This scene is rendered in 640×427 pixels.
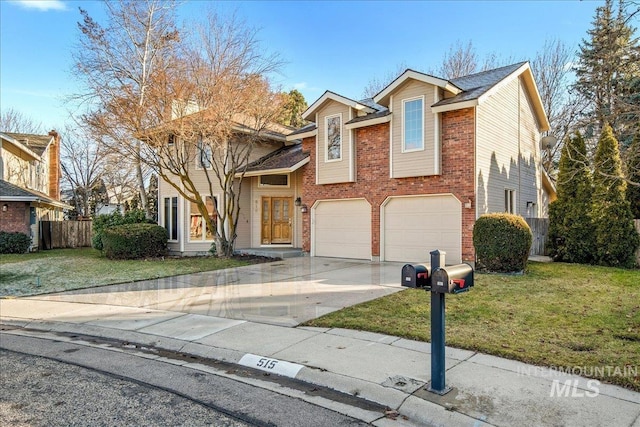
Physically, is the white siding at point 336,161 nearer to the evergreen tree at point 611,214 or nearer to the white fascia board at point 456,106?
the white fascia board at point 456,106

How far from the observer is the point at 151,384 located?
4.52 m

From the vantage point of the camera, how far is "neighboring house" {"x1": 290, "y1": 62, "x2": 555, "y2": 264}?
1261 cm

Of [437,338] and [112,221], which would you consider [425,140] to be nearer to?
[437,338]

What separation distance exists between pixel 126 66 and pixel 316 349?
1789 centimetres

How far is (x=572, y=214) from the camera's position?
13375 millimetres

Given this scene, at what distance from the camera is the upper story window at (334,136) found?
50.1 ft

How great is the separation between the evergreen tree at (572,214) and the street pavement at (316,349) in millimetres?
6461

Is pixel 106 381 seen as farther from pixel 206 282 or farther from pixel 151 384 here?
pixel 206 282

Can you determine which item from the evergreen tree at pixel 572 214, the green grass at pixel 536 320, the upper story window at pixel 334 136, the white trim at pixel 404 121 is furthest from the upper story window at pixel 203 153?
the evergreen tree at pixel 572 214

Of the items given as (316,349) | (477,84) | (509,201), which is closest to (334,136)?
(477,84)

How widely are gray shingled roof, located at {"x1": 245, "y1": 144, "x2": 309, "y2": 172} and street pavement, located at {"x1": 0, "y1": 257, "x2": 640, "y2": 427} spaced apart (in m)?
7.08

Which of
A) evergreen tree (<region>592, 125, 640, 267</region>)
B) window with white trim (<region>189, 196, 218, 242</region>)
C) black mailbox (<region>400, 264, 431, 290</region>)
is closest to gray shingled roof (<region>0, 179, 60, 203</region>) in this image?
window with white trim (<region>189, 196, 218, 242</region>)

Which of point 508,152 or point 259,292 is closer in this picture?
point 259,292

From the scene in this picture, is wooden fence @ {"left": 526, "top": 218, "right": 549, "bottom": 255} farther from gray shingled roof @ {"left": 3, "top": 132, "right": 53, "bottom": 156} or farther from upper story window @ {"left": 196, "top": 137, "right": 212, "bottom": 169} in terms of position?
gray shingled roof @ {"left": 3, "top": 132, "right": 53, "bottom": 156}
